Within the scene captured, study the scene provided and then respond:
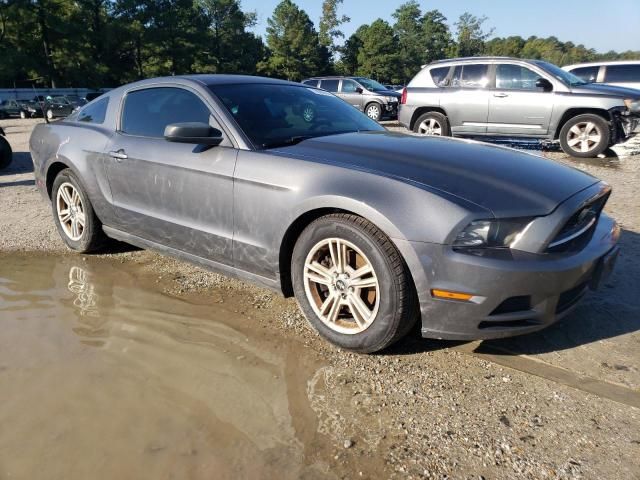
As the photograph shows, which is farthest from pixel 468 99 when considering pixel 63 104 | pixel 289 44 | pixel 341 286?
pixel 289 44

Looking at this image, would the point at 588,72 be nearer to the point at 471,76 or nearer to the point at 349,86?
the point at 471,76

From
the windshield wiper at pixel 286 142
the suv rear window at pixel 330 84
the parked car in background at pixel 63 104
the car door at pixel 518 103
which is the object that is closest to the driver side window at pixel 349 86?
the suv rear window at pixel 330 84

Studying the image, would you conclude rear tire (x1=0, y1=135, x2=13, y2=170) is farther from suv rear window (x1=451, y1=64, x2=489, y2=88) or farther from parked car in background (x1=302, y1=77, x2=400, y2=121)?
parked car in background (x1=302, y1=77, x2=400, y2=121)

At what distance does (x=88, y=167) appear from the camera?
4.03 metres

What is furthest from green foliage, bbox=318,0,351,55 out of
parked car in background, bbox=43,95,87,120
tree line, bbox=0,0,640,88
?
parked car in background, bbox=43,95,87,120

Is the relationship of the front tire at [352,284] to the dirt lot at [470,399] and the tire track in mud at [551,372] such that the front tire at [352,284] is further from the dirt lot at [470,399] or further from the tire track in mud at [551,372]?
the tire track in mud at [551,372]

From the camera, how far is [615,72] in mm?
12523

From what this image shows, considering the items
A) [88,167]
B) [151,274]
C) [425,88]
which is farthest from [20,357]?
[425,88]

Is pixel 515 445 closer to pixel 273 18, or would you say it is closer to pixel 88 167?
pixel 88 167

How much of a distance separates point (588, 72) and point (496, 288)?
13.2 m

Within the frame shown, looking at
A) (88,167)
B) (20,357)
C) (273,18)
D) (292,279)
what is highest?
(273,18)

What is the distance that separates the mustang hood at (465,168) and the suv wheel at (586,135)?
6.39 m

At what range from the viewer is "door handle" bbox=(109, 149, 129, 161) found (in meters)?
3.69

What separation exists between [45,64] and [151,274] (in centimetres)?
5145
